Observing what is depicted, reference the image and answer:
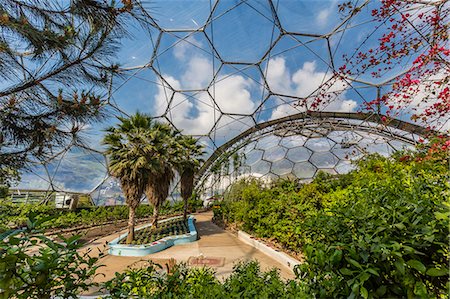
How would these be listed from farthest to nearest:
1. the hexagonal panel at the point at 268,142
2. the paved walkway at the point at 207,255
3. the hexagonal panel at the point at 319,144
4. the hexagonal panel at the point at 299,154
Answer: the hexagonal panel at the point at 268,142 → the hexagonal panel at the point at 299,154 → the hexagonal panel at the point at 319,144 → the paved walkway at the point at 207,255

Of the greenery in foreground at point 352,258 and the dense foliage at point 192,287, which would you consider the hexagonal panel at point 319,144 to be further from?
the dense foliage at point 192,287

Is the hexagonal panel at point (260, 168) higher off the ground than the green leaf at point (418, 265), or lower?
higher

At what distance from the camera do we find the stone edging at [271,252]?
5.36 m

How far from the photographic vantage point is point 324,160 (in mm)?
23125

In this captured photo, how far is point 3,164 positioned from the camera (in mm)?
2791

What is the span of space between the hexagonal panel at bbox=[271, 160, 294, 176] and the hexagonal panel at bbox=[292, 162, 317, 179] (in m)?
0.58

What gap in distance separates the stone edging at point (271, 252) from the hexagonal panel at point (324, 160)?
54.1 feet

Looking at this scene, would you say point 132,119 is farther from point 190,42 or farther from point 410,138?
point 410,138

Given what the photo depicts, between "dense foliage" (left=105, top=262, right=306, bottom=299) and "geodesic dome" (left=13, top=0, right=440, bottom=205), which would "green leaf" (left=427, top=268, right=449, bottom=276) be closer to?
"dense foliage" (left=105, top=262, right=306, bottom=299)

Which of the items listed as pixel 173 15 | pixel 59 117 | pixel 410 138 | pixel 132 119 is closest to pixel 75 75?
pixel 59 117

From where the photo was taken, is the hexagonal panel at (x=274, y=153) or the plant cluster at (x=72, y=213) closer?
the plant cluster at (x=72, y=213)

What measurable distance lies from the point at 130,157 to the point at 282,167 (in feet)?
59.9

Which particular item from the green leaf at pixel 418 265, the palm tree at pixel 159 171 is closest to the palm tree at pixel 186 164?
the palm tree at pixel 159 171

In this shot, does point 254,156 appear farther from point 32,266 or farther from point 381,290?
point 32,266
